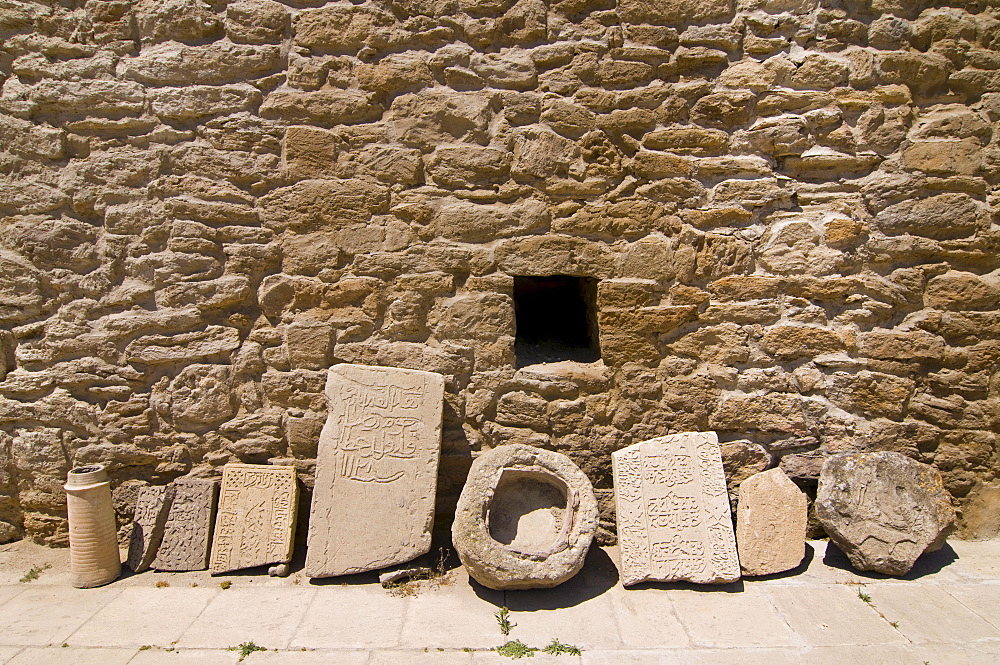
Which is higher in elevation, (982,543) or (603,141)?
(603,141)

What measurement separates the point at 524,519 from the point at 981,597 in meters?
2.24

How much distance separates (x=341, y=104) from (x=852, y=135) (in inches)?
111

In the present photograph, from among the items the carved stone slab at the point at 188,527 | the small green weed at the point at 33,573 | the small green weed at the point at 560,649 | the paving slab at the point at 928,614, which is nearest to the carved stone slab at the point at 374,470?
the carved stone slab at the point at 188,527

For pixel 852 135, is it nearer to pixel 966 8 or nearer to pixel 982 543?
pixel 966 8

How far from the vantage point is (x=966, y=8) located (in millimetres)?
3314

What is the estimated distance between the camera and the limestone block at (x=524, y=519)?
282cm

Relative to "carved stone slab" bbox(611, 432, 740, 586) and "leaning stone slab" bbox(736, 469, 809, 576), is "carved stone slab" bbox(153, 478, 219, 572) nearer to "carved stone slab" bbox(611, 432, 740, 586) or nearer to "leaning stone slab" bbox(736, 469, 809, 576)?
"carved stone slab" bbox(611, 432, 740, 586)

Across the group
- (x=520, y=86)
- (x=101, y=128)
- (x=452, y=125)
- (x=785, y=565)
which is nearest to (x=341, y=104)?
(x=452, y=125)

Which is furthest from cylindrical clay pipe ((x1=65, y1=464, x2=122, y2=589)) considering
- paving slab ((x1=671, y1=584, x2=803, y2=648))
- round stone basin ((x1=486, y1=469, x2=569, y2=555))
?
paving slab ((x1=671, y1=584, x2=803, y2=648))

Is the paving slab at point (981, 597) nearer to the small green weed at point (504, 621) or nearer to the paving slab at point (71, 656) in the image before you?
the small green weed at point (504, 621)

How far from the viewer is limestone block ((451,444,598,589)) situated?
2820 millimetres

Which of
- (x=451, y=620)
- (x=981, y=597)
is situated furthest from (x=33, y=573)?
(x=981, y=597)

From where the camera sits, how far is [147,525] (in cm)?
323

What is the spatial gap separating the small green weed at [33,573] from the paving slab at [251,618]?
3.47ft
